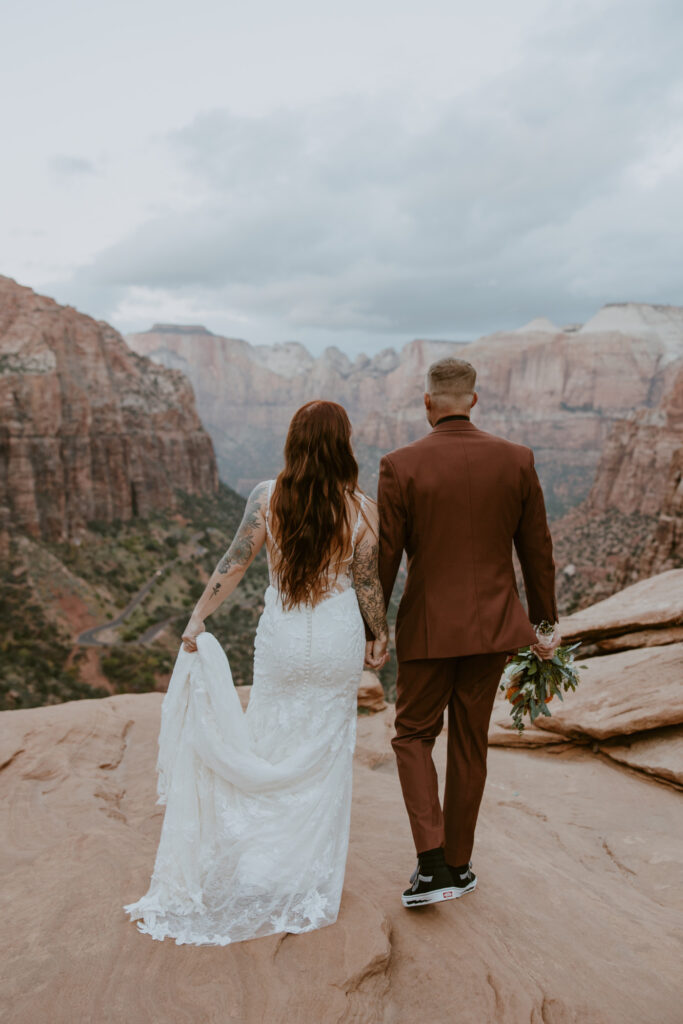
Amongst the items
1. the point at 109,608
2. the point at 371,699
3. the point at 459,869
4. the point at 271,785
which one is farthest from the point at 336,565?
the point at 109,608

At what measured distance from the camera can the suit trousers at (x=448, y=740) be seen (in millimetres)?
3604

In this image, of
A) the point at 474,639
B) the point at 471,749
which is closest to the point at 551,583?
the point at 474,639

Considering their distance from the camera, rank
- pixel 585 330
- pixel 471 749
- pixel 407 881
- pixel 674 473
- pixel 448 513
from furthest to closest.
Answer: pixel 585 330
pixel 674 473
pixel 407 881
pixel 471 749
pixel 448 513

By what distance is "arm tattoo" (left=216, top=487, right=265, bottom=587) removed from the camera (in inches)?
140

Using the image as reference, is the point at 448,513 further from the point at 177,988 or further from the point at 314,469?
the point at 177,988

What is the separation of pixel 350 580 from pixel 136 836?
275cm

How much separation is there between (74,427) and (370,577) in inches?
1882

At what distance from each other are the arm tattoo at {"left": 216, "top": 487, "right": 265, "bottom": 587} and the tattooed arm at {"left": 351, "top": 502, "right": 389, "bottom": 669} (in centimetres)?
56

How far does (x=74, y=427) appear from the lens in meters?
46.9

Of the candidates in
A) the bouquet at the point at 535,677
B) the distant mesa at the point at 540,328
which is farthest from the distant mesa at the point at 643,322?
the bouquet at the point at 535,677

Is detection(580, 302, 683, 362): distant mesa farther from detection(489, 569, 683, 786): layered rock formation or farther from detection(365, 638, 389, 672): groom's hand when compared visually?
detection(365, 638, 389, 672): groom's hand

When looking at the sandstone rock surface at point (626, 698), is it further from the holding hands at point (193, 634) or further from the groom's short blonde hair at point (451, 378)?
the holding hands at point (193, 634)

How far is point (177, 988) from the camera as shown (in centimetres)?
299

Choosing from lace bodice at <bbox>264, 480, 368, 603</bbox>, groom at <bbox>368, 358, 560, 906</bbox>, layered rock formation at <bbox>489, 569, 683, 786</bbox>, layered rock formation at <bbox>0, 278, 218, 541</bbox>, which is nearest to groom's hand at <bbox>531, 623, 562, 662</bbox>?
groom at <bbox>368, 358, 560, 906</bbox>
